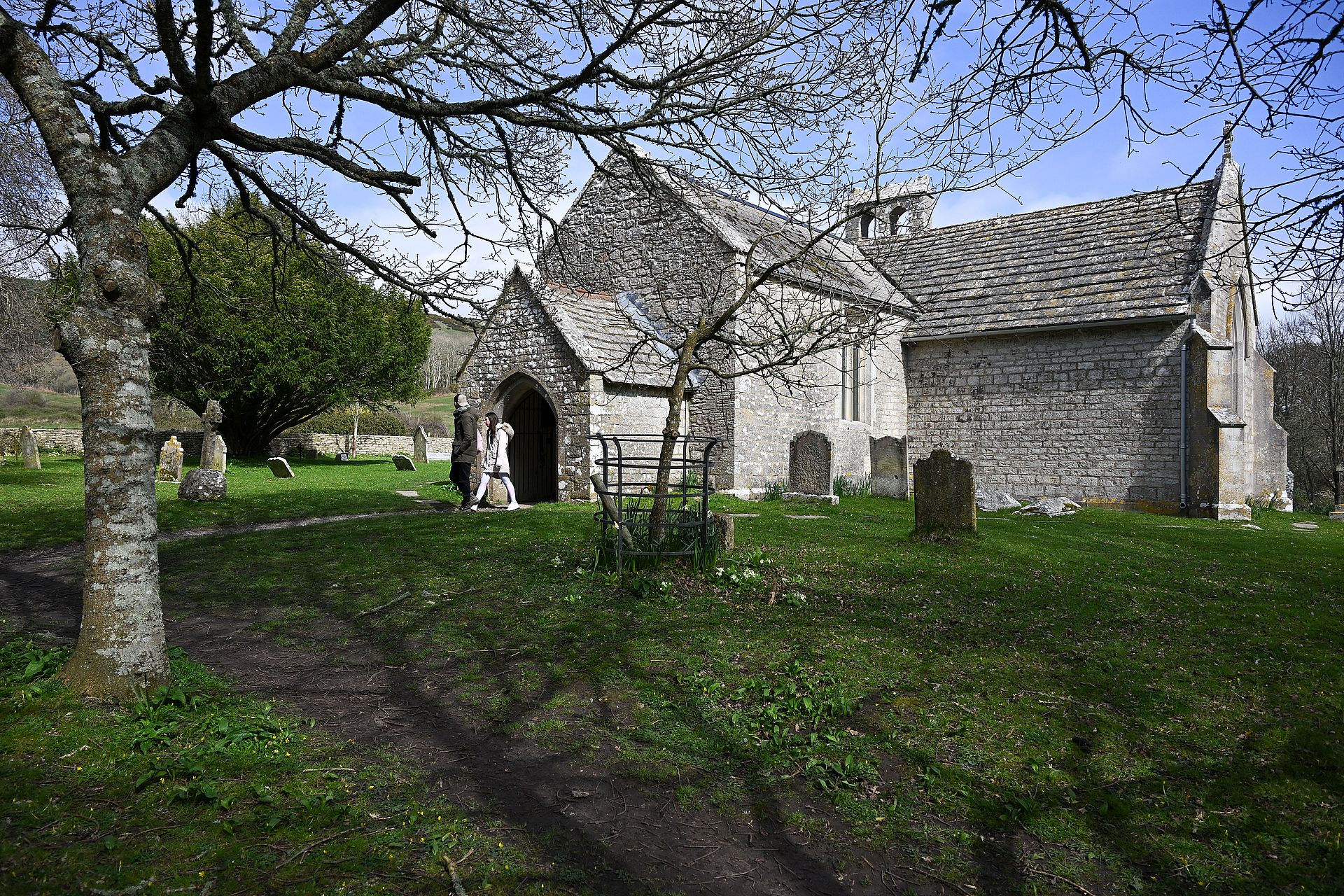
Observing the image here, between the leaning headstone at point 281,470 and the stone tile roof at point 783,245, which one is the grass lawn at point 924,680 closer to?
the stone tile roof at point 783,245

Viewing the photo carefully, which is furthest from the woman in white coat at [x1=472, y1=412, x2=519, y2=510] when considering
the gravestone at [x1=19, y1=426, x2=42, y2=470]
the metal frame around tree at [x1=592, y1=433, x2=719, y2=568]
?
the gravestone at [x1=19, y1=426, x2=42, y2=470]

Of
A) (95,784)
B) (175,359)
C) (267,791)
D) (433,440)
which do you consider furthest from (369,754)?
(433,440)

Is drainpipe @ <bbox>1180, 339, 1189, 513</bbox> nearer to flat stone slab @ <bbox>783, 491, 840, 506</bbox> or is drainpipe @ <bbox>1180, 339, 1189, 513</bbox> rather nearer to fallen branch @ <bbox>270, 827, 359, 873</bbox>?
flat stone slab @ <bbox>783, 491, 840, 506</bbox>

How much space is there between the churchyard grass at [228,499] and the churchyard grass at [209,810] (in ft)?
24.4

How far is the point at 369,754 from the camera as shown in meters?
3.99

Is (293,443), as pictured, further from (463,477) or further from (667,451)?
(667,451)

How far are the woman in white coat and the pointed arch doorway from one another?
3.13 metres

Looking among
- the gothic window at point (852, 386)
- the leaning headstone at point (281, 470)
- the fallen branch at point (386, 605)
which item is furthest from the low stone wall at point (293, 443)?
the fallen branch at point (386, 605)

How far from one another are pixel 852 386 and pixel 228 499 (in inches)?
562

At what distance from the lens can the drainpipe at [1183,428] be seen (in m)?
15.9

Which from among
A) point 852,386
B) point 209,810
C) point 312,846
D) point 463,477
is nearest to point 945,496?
point 463,477

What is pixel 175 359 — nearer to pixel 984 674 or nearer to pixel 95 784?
pixel 95 784

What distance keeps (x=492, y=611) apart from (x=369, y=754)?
2.75 meters

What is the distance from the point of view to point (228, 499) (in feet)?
47.8
